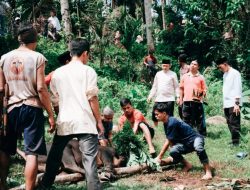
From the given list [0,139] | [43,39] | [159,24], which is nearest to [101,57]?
[43,39]

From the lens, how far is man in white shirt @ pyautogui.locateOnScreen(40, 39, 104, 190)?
16.1 feet

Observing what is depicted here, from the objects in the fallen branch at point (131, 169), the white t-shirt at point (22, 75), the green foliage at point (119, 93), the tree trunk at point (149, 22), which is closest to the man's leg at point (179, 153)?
the fallen branch at point (131, 169)

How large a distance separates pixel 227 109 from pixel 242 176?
2.30 m

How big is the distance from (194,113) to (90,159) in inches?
193

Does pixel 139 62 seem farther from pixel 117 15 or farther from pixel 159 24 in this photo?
pixel 159 24

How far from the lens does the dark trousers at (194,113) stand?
9.36m

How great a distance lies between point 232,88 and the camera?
333 inches

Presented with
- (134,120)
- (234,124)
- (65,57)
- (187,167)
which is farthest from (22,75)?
(234,124)

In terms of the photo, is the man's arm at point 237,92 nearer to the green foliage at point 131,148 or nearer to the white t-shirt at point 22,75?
the green foliage at point 131,148

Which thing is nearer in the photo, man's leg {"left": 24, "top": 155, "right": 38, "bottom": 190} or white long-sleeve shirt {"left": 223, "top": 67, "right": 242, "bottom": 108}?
man's leg {"left": 24, "top": 155, "right": 38, "bottom": 190}

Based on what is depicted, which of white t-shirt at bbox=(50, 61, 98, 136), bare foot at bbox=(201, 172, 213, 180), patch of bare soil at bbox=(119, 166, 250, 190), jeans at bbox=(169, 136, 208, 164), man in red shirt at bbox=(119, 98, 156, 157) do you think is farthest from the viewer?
man in red shirt at bbox=(119, 98, 156, 157)

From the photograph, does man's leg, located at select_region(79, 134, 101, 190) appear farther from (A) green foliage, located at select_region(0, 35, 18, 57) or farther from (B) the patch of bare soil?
(A) green foliage, located at select_region(0, 35, 18, 57)

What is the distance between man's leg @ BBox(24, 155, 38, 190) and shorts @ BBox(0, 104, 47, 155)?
0.07m

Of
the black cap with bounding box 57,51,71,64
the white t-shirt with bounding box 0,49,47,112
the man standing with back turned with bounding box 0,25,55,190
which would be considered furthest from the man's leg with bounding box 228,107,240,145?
the white t-shirt with bounding box 0,49,47,112
